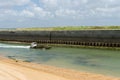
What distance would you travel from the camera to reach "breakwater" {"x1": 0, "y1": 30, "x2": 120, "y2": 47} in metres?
40.3

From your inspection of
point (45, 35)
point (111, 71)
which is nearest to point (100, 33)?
point (45, 35)

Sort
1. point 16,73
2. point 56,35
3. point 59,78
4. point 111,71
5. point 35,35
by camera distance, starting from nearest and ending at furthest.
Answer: point 59,78, point 16,73, point 111,71, point 56,35, point 35,35

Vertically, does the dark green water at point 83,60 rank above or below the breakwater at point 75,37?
below

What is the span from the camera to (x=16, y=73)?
14.6 metres

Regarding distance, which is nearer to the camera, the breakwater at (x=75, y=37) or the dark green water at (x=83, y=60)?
the dark green water at (x=83, y=60)

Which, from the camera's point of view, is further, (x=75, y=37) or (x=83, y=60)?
(x=75, y=37)

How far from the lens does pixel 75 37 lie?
46.7m

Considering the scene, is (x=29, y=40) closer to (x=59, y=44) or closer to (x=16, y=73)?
(x=59, y=44)

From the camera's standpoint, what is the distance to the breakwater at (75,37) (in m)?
40.3

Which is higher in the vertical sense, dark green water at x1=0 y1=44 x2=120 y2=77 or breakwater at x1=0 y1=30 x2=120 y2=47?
breakwater at x1=0 y1=30 x2=120 y2=47

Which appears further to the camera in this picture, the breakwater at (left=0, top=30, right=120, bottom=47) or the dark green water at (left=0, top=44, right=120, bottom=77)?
the breakwater at (left=0, top=30, right=120, bottom=47)

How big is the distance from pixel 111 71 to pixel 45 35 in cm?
3548

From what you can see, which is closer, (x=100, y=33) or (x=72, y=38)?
(x=100, y=33)

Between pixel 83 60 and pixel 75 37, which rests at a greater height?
pixel 75 37
